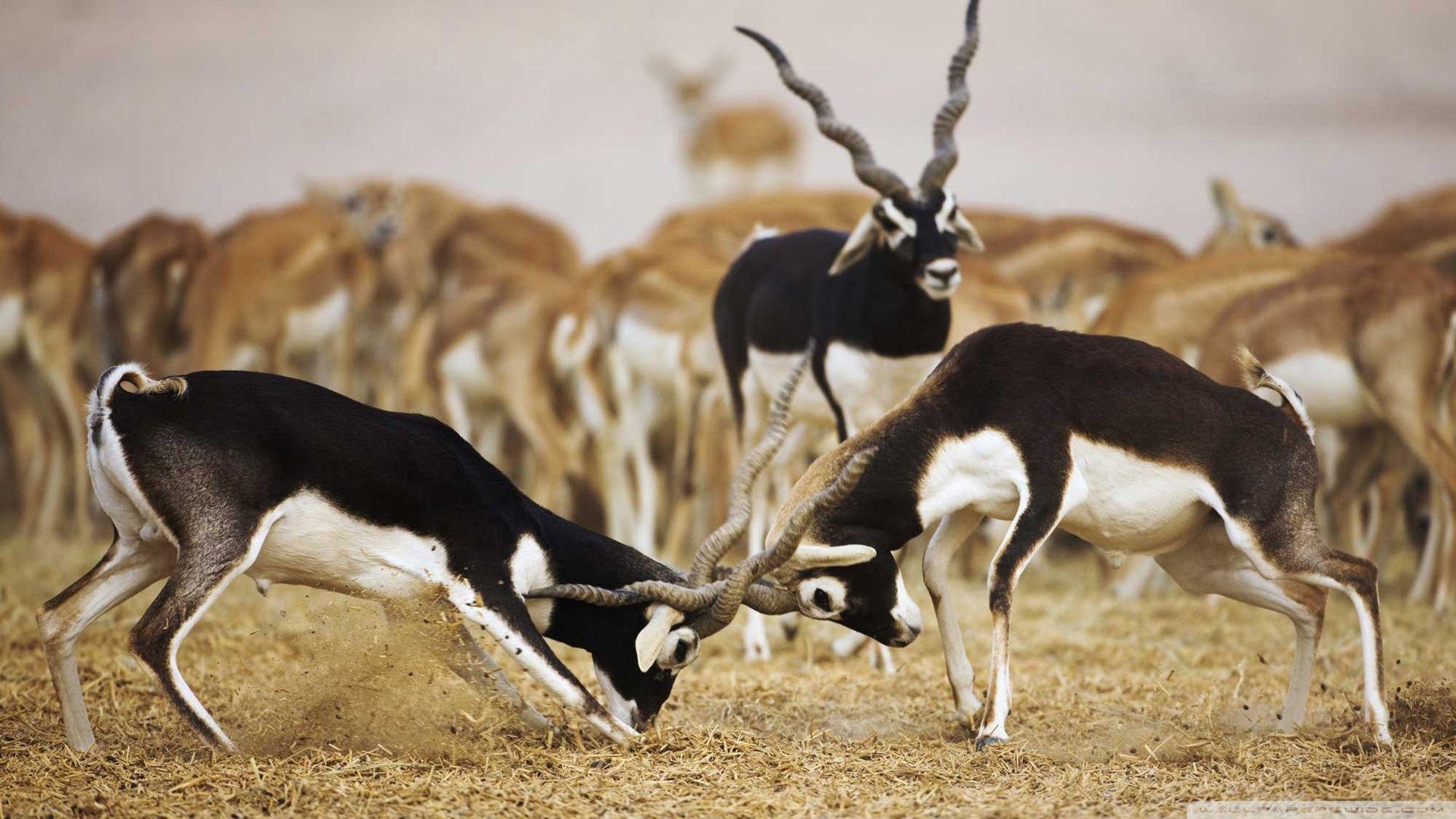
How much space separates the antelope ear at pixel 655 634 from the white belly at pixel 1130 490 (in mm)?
1373

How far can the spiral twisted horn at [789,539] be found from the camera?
5039 mm

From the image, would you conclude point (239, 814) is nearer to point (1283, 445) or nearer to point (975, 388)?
point (975, 388)

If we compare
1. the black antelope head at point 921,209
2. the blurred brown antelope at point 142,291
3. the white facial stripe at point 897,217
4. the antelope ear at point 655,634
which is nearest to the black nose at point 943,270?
the black antelope head at point 921,209

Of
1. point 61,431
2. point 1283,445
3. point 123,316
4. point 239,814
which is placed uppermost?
point 1283,445

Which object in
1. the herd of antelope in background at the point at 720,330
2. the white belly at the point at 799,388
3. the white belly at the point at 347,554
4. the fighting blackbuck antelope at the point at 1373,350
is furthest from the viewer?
the fighting blackbuck antelope at the point at 1373,350

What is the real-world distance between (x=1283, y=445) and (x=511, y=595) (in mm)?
2681

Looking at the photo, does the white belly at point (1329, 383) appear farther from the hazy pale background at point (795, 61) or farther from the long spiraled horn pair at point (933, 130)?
the hazy pale background at point (795, 61)

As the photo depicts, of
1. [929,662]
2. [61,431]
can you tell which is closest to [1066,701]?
[929,662]

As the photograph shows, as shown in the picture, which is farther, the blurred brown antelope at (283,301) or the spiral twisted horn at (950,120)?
the blurred brown antelope at (283,301)

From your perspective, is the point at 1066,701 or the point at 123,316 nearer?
the point at 1066,701

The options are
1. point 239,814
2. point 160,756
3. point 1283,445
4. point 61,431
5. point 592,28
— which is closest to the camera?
point 239,814

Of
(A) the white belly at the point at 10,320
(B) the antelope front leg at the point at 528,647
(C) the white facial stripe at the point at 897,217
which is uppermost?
(C) the white facial stripe at the point at 897,217

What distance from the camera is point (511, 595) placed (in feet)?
16.8

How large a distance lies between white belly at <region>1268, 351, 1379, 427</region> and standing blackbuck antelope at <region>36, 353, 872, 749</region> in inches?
186
